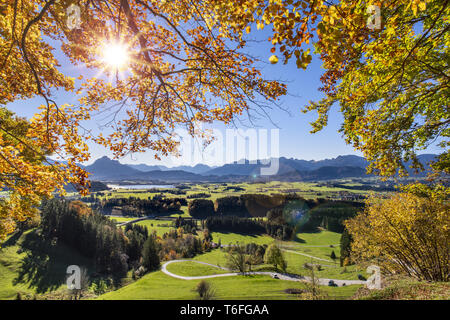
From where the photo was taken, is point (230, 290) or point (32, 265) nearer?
point (230, 290)

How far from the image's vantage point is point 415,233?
15.6 meters

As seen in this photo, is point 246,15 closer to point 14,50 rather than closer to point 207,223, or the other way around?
point 14,50

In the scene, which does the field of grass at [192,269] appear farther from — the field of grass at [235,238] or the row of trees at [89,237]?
the field of grass at [235,238]

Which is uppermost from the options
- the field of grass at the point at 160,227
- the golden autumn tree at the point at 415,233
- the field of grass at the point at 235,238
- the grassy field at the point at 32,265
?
the golden autumn tree at the point at 415,233

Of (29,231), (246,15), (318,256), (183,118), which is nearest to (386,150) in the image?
(246,15)

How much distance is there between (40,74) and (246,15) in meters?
10.0

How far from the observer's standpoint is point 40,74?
8.52m

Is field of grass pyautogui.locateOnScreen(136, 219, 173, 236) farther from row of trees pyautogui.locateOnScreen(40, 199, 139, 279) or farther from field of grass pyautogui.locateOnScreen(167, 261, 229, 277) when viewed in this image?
field of grass pyautogui.locateOnScreen(167, 261, 229, 277)

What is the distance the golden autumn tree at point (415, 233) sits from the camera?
14.4 meters

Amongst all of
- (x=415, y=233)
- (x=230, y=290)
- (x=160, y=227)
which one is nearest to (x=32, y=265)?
(x=230, y=290)

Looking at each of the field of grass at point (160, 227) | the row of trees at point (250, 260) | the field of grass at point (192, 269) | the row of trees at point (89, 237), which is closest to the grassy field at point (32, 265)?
the row of trees at point (89, 237)

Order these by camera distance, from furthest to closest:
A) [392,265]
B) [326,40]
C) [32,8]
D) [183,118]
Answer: [392,265] < [183,118] < [32,8] < [326,40]

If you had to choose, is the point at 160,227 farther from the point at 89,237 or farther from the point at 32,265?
the point at 32,265

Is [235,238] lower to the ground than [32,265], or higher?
lower
